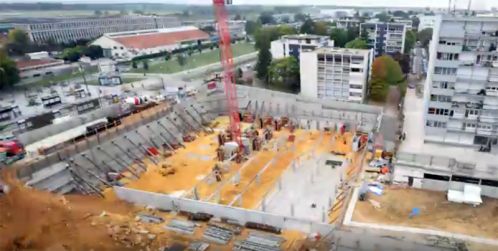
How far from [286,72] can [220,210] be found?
44.8 ft

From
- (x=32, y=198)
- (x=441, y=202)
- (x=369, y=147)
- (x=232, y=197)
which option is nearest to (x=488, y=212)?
(x=441, y=202)

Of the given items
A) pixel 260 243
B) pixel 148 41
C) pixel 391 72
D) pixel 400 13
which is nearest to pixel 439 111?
pixel 260 243

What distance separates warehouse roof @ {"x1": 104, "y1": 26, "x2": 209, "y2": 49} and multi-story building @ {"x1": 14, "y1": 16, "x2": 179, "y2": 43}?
0.82 m

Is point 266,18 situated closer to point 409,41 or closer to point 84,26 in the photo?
point 409,41

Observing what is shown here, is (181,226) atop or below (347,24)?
below

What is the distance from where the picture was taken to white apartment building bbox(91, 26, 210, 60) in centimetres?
2525

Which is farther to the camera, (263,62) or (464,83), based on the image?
(263,62)

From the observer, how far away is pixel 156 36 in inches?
1130

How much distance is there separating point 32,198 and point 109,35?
1661 centimetres

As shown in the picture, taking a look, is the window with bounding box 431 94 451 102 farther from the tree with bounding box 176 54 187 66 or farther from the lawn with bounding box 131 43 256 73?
the tree with bounding box 176 54 187 66

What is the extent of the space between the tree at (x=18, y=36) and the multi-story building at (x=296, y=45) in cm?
1562

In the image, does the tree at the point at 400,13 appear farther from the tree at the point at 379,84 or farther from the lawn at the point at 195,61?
the tree at the point at 379,84

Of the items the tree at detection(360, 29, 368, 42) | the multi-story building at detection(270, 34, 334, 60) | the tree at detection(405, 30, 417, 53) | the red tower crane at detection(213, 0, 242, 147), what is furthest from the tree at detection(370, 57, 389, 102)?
the tree at detection(405, 30, 417, 53)

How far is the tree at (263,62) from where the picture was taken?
81.1 ft
